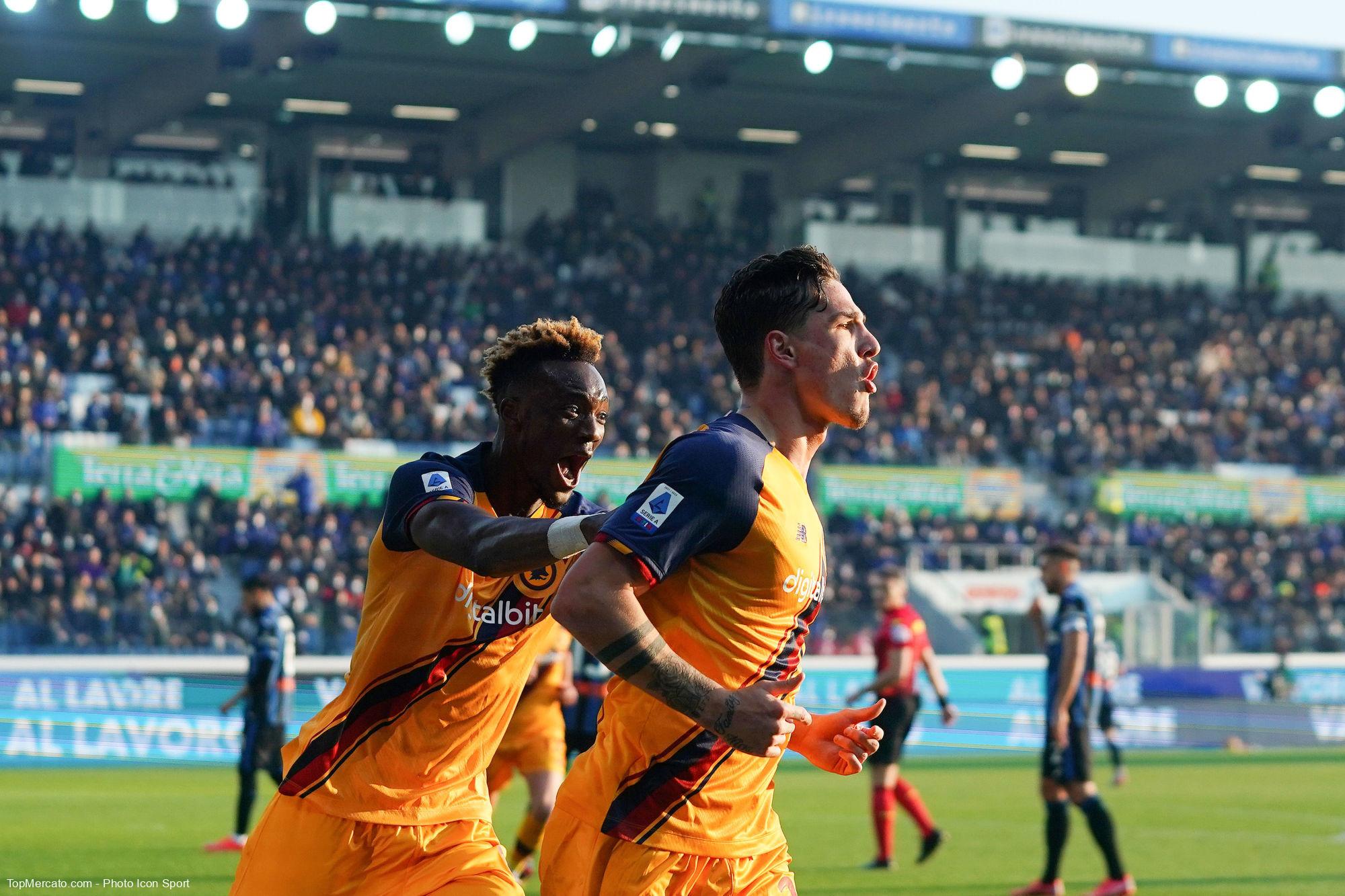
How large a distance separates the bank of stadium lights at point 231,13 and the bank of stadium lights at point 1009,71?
14105 mm

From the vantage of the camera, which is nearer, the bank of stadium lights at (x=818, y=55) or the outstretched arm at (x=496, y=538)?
the outstretched arm at (x=496, y=538)

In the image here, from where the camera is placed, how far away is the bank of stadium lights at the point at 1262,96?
35.8m

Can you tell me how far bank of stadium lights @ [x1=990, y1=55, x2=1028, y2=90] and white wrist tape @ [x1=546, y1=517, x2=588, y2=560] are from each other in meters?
31.9

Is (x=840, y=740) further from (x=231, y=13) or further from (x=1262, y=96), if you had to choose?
(x=1262, y=96)

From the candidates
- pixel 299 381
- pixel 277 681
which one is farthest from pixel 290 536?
pixel 277 681

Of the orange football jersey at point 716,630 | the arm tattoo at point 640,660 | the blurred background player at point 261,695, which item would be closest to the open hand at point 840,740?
the orange football jersey at point 716,630

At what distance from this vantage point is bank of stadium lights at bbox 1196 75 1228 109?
3525 cm

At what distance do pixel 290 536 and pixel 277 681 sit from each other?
43.8 ft

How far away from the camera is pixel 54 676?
1916 cm

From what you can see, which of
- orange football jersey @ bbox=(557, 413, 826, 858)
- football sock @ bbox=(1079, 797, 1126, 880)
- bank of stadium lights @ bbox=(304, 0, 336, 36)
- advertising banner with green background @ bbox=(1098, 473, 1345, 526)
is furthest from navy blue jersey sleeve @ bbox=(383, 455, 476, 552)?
advertising banner with green background @ bbox=(1098, 473, 1345, 526)

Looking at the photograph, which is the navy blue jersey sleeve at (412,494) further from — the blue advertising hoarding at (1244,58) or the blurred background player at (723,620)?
the blue advertising hoarding at (1244,58)

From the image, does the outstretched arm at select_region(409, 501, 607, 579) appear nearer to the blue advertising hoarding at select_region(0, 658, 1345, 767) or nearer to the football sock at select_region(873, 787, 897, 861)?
the football sock at select_region(873, 787, 897, 861)

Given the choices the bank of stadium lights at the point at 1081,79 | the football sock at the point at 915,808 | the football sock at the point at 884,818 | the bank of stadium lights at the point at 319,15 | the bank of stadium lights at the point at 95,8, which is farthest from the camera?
the bank of stadium lights at the point at 1081,79

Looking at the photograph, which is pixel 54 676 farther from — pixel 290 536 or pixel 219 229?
pixel 219 229
